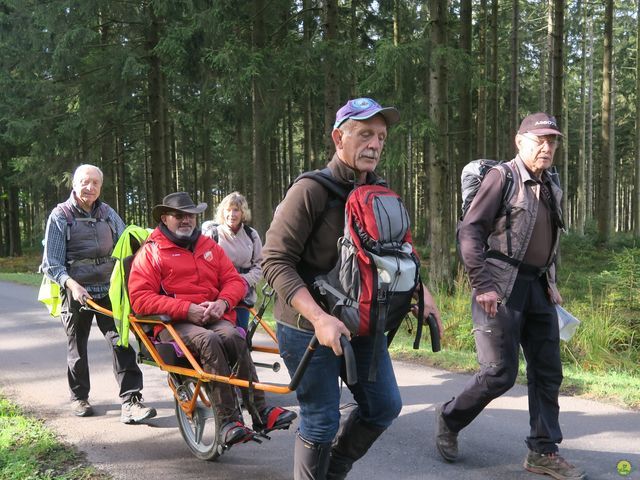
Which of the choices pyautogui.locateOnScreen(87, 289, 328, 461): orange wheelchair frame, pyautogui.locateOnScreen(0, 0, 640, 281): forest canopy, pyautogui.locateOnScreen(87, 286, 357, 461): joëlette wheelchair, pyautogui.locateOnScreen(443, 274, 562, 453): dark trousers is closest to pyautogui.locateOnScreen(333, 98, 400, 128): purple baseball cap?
pyautogui.locateOnScreen(443, 274, 562, 453): dark trousers

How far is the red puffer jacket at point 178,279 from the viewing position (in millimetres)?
4852

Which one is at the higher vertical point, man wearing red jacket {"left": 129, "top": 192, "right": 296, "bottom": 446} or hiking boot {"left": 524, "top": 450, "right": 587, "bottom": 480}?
man wearing red jacket {"left": 129, "top": 192, "right": 296, "bottom": 446}

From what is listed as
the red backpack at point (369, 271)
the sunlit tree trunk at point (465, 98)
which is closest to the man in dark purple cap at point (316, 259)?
the red backpack at point (369, 271)

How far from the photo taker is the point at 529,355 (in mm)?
4172

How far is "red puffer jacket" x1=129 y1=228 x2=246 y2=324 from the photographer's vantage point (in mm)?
4852

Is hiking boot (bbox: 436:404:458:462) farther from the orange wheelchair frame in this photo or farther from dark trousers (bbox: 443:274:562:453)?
the orange wheelchair frame

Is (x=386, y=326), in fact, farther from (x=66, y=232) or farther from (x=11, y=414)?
(x=11, y=414)

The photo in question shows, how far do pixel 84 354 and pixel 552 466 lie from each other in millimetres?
4309

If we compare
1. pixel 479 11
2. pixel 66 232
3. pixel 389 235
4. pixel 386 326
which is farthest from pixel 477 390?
pixel 479 11

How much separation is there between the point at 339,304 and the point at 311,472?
2.99 feet

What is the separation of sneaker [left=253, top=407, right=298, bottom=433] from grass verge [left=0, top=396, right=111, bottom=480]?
1126mm

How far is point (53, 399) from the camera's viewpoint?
6.18 meters

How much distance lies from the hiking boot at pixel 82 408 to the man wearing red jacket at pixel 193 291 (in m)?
1.36

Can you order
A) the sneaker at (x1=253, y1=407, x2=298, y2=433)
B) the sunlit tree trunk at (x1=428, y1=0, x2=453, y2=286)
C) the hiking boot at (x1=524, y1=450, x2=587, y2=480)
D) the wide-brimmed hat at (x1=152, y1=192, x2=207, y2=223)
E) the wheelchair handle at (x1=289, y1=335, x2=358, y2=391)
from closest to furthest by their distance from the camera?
the wheelchair handle at (x1=289, y1=335, x2=358, y2=391) → the hiking boot at (x1=524, y1=450, x2=587, y2=480) → the sneaker at (x1=253, y1=407, x2=298, y2=433) → the wide-brimmed hat at (x1=152, y1=192, x2=207, y2=223) → the sunlit tree trunk at (x1=428, y1=0, x2=453, y2=286)
